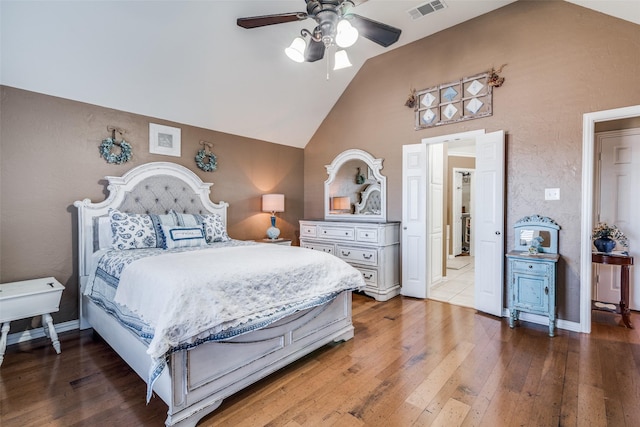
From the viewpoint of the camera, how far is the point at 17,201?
2.80m

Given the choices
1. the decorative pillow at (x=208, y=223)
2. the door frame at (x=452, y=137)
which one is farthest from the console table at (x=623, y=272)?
the decorative pillow at (x=208, y=223)

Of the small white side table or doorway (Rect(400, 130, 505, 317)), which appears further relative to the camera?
doorway (Rect(400, 130, 505, 317))

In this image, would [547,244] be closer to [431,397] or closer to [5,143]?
[431,397]

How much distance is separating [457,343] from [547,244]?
1.49 meters

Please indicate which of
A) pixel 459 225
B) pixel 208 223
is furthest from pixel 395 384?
pixel 459 225

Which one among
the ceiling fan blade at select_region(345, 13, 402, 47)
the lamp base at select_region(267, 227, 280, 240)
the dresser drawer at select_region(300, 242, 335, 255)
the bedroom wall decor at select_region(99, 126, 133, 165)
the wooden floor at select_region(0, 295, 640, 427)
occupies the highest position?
the ceiling fan blade at select_region(345, 13, 402, 47)

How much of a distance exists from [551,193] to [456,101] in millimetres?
1489

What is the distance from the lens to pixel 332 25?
208 centimetres

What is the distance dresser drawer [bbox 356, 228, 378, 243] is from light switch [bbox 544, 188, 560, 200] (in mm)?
1849

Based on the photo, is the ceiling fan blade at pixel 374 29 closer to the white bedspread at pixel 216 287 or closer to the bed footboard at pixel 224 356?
the white bedspread at pixel 216 287

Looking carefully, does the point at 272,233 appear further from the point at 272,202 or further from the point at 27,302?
the point at 27,302

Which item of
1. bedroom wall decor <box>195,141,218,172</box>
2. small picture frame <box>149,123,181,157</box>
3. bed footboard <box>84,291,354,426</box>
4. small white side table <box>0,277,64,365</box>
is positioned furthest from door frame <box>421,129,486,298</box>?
small white side table <box>0,277,64,365</box>

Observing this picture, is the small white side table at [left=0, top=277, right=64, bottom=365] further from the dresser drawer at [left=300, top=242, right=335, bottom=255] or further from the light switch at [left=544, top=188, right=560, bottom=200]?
the light switch at [left=544, top=188, right=560, bottom=200]

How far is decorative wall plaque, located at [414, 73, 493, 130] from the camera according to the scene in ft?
11.5
